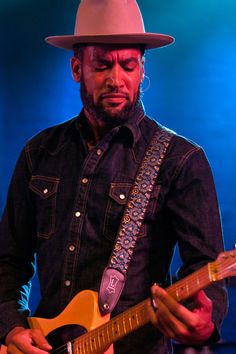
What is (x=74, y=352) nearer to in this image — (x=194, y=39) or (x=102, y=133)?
(x=102, y=133)

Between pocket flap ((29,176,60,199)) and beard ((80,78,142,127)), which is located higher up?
beard ((80,78,142,127))

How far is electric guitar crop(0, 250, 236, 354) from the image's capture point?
5.68ft

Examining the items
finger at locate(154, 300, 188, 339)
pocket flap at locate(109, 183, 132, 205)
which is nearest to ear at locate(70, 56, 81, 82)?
pocket flap at locate(109, 183, 132, 205)

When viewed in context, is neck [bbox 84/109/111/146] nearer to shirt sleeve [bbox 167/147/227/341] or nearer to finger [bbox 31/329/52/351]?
shirt sleeve [bbox 167/147/227/341]

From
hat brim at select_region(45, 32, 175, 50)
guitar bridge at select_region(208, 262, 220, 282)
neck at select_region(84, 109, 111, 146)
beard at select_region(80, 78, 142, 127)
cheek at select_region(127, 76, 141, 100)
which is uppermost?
hat brim at select_region(45, 32, 175, 50)

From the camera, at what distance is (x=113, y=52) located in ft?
8.03

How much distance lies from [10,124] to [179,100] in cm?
112

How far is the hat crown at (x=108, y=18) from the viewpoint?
97.4 inches

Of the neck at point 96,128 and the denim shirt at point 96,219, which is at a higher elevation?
the neck at point 96,128

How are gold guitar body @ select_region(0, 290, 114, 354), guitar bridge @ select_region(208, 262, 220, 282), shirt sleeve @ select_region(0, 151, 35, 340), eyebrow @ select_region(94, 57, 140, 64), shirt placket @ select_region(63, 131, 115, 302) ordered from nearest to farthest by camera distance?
guitar bridge @ select_region(208, 262, 220, 282), gold guitar body @ select_region(0, 290, 114, 354), shirt placket @ select_region(63, 131, 115, 302), eyebrow @ select_region(94, 57, 140, 64), shirt sleeve @ select_region(0, 151, 35, 340)

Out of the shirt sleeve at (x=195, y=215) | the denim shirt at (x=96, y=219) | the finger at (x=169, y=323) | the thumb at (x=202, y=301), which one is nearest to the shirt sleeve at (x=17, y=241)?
the denim shirt at (x=96, y=219)

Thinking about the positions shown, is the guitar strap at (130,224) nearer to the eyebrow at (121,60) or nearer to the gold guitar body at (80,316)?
the gold guitar body at (80,316)

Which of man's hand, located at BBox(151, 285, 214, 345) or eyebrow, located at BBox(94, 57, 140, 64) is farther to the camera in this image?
eyebrow, located at BBox(94, 57, 140, 64)

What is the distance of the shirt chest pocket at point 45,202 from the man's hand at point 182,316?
0.69m
